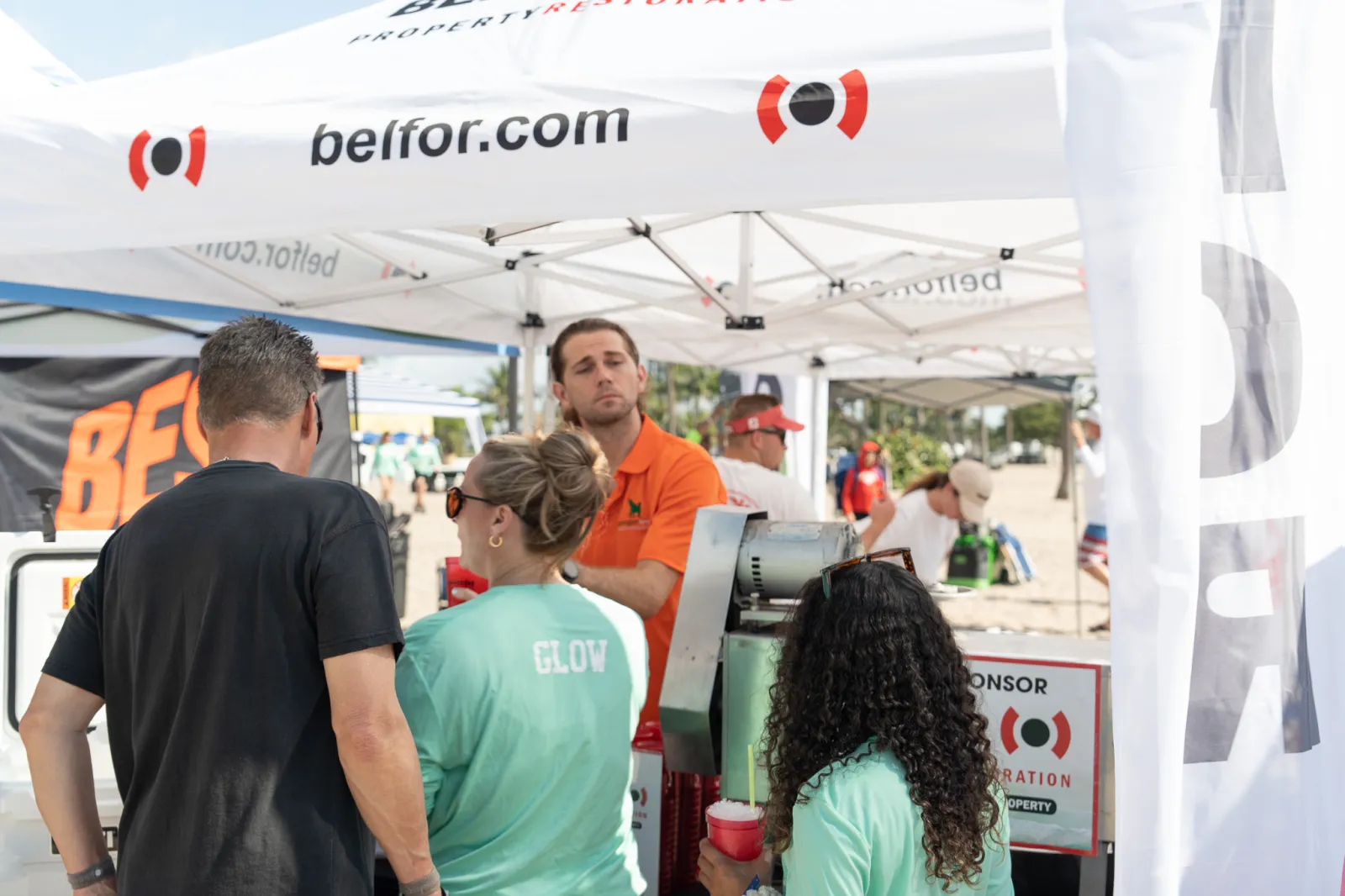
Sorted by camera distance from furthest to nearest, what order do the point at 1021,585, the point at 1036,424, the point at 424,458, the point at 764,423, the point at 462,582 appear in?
1. the point at 1036,424
2. the point at 424,458
3. the point at 1021,585
4. the point at 764,423
5. the point at 462,582

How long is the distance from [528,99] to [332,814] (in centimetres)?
124

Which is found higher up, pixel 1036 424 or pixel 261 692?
pixel 1036 424

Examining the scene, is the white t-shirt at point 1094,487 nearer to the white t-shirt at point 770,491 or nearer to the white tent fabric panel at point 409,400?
the white t-shirt at point 770,491

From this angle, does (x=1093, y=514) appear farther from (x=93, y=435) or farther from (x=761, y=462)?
(x=93, y=435)

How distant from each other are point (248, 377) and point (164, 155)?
0.78m

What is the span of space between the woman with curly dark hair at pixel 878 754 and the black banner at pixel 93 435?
3806mm

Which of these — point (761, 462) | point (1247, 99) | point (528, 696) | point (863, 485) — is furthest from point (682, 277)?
point (863, 485)

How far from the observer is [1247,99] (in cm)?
134

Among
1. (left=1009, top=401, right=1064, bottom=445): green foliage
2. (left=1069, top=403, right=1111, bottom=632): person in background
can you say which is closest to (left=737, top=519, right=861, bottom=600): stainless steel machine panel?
(left=1069, top=403, right=1111, bottom=632): person in background

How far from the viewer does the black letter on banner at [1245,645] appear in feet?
4.33

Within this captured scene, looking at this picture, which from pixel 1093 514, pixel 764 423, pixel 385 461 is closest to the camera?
pixel 764 423

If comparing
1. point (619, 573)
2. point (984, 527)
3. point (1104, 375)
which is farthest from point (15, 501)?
point (984, 527)

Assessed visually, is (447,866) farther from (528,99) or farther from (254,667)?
(528,99)

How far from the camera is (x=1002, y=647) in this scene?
2295 mm
